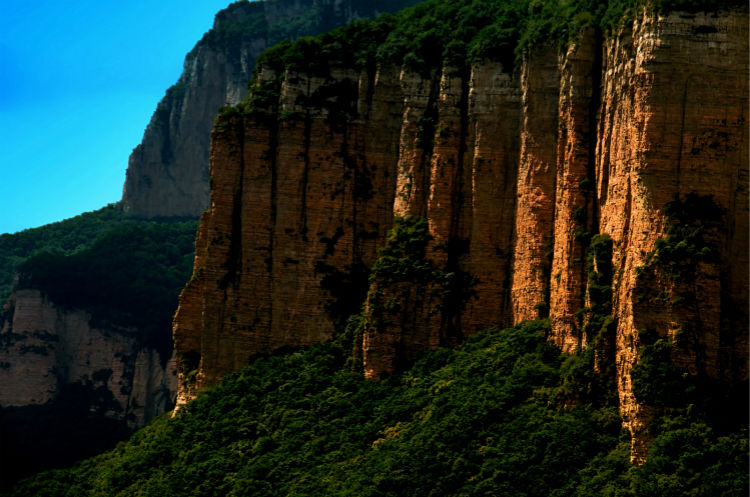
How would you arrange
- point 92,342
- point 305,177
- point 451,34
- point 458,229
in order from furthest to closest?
point 92,342 → point 305,177 → point 451,34 → point 458,229

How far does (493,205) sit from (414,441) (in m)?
9.70

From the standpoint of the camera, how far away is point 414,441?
5544 cm

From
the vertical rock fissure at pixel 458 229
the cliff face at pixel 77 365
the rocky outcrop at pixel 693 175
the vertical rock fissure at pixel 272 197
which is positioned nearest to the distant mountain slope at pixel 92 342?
the cliff face at pixel 77 365

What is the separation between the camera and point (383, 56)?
6419cm

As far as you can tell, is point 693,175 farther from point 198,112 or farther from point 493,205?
point 198,112

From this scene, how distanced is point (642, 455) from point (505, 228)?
12755mm

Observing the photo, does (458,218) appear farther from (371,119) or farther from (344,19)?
(344,19)

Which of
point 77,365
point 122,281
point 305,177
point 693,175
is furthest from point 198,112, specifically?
point 693,175

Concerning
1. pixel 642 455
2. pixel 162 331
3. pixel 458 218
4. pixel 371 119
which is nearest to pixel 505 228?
pixel 458 218

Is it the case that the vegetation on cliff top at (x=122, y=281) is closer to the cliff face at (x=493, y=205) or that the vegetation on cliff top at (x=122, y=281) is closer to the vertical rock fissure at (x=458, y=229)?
the cliff face at (x=493, y=205)

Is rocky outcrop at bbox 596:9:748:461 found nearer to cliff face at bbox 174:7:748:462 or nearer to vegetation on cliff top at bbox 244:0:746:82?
cliff face at bbox 174:7:748:462

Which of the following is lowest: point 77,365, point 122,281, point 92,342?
point 77,365

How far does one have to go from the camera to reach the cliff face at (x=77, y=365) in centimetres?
10531

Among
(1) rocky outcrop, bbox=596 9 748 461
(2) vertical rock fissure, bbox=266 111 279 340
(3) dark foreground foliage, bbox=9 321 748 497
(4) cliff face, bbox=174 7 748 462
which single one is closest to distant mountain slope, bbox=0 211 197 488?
(3) dark foreground foliage, bbox=9 321 748 497
